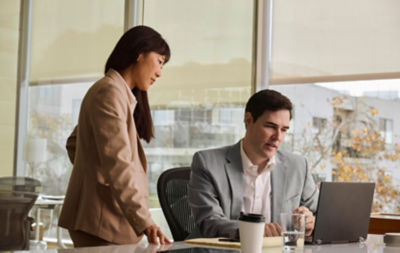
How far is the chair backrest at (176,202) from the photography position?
9.65 feet

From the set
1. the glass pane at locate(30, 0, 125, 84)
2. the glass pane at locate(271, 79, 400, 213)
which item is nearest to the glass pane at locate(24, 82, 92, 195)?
the glass pane at locate(30, 0, 125, 84)

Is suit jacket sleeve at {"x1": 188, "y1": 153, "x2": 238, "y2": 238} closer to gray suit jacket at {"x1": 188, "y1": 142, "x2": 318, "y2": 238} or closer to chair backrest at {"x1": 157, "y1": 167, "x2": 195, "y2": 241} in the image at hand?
gray suit jacket at {"x1": 188, "y1": 142, "x2": 318, "y2": 238}

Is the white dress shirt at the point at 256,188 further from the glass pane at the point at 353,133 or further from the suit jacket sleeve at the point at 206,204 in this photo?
the glass pane at the point at 353,133

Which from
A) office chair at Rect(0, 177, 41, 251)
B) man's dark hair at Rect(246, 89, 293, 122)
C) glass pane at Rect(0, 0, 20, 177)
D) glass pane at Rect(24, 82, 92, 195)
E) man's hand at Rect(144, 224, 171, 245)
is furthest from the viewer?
glass pane at Rect(24, 82, 92, 195)

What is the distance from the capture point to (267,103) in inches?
114

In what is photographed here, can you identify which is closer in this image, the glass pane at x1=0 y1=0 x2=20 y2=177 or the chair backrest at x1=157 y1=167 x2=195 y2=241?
the chair backrest at x1=157 y1=167 x2=195 y2=241

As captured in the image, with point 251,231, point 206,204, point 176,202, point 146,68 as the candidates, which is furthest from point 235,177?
point 251,231

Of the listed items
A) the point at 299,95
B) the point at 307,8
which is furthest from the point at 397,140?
the point at 307,8

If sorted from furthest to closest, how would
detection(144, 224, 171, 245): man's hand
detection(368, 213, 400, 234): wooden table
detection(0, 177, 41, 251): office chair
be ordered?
detection(0, 177, 41, 251): office chair, detection(368, 213, 400, 234): wooden table, detection(144, 224, 171, 245): man's hand

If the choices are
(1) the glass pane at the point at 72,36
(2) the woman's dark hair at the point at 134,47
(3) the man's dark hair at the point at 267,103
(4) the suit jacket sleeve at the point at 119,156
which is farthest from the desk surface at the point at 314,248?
(1) the glass pane at the point at 72,36

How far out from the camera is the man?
9.11 feet

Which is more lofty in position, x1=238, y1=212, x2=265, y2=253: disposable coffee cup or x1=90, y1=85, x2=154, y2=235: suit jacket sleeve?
x1=90, y1=85, x2=154, y2=235: suit jacket sleeve

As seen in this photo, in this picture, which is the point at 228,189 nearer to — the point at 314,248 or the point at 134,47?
the point at 314,248

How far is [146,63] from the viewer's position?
2.69 meters
